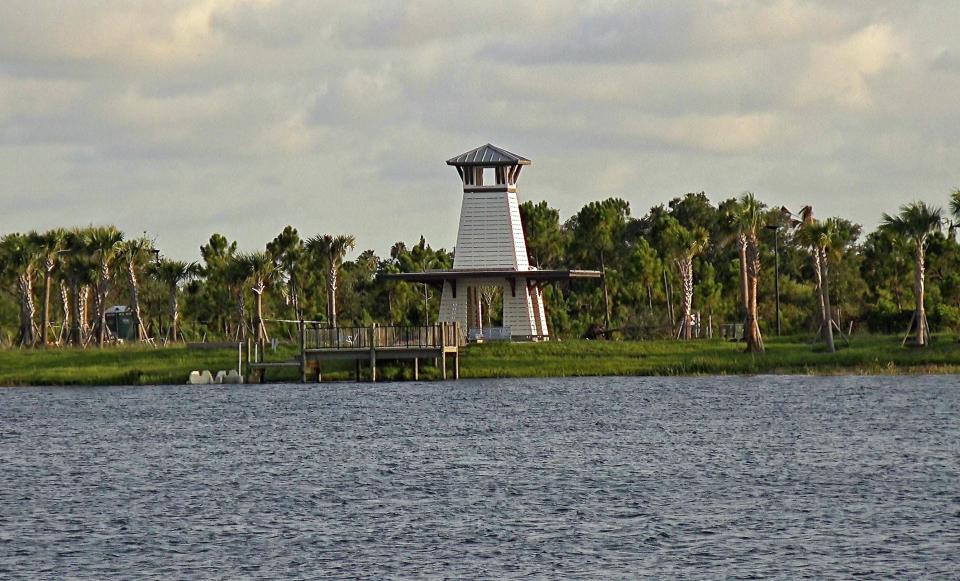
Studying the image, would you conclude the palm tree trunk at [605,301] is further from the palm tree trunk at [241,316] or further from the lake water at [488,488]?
the lake water at [488,488]

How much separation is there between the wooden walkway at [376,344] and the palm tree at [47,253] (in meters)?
24.7

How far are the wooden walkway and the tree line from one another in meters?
7.28

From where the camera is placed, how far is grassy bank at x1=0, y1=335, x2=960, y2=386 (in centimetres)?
8406

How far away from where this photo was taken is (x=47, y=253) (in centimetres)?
10681

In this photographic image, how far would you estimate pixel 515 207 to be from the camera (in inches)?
3851

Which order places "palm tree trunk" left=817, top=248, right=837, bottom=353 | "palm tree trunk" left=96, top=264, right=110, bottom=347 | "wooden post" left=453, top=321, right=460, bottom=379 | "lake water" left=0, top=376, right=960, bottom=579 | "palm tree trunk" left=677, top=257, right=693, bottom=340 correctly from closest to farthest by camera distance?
"lake water" left=0, top=376, right=960, bottom=579, "wooden post" left=453, top=321, right=460, bottom=379, "palm tree trunk" left=817, top=248, right=837, bottom=353, "palm tree trunk" left=96, top=264, right=110, bottom=347, "palm tree trunk" left=677, top=257, right=693, bottom=340

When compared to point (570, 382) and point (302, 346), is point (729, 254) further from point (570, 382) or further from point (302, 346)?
point (302, 346)

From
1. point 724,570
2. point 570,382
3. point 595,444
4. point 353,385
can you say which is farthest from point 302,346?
point 724,570

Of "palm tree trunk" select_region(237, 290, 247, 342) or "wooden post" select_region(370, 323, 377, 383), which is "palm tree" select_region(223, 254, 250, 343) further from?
"wooden post" select_region(370, 323, 377, 383)

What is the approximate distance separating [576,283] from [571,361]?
168ft

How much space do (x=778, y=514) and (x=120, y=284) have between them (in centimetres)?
10861

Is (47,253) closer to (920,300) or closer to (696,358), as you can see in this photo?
(696,358)


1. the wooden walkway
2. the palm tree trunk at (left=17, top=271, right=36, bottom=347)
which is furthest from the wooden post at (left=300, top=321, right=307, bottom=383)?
the palm tree trunk at (left=17, top=271, right=36, bottom=347)

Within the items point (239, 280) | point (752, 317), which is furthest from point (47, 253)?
point (752, 317)
